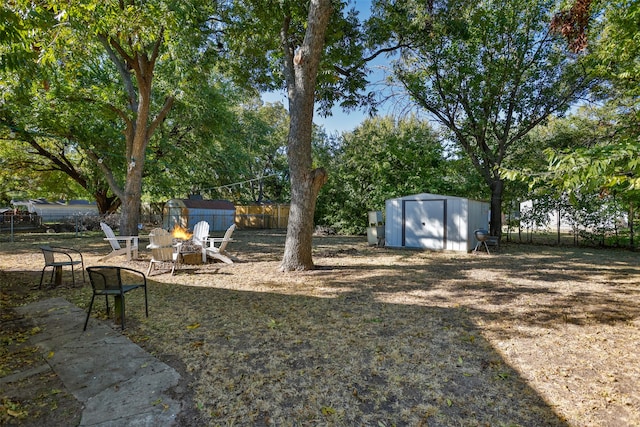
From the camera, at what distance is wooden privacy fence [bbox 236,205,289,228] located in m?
27.5

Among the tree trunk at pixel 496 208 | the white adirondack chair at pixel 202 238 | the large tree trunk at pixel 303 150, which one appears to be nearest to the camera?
the large tree trunk at pixel 303 150

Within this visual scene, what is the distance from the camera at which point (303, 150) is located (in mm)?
7559

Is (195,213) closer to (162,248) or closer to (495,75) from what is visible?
(162,248)

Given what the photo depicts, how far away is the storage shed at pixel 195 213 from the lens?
75.3 ft

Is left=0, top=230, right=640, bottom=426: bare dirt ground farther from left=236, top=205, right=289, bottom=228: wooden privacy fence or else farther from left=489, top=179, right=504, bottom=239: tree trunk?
left=236, top=205, right=289, bottom=228: wooden privacy fence

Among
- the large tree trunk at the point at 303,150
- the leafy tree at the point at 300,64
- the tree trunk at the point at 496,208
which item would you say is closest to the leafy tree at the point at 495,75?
the tree trunk at the point at 496,208

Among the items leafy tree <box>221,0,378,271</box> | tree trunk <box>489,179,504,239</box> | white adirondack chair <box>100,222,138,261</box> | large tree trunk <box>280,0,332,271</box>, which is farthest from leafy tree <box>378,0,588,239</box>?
white adirondack chair <box>100,222,138,261</box>

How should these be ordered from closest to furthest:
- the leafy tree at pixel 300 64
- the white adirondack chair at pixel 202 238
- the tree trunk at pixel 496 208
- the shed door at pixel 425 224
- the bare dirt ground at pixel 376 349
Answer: the bare dirt ground at pixel 376 349
the leafy tree at pixel 300 64
the white adirondack chair at pixel 202 238
the shed door at pixel 425 224
the tree trunk at pixel 496 208

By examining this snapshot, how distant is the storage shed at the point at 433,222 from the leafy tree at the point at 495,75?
2.09 meters

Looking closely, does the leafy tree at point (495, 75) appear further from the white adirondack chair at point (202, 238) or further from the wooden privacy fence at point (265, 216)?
the wooden privacy fence at point (265, 216)

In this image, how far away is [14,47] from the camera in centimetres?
435

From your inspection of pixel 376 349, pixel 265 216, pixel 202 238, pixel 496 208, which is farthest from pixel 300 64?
pixel 265 216

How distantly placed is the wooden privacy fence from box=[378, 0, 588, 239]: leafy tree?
603 inches

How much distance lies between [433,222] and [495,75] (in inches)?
262
